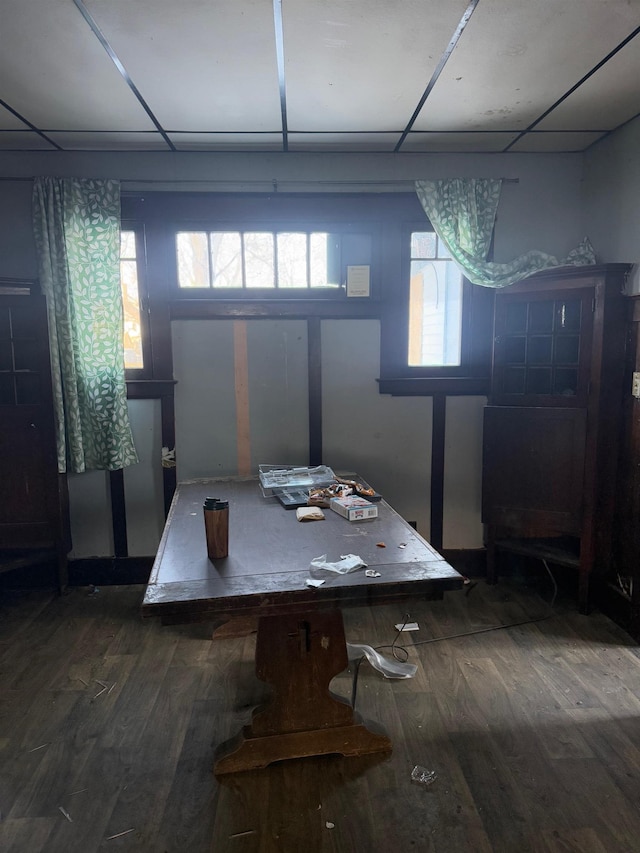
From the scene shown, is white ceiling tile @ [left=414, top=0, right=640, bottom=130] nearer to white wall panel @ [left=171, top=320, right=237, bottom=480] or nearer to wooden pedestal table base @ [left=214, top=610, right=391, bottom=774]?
white wall panel @ [left=171, top=320, right=237, bottom=480]

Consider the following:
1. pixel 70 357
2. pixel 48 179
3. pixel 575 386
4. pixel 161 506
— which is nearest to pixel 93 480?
pixel 161 506

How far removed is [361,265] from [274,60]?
1249mm

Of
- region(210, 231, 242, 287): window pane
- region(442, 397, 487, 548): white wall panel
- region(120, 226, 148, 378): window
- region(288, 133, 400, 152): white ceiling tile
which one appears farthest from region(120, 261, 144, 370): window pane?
region(442, 397, 487, 548): white wall panel

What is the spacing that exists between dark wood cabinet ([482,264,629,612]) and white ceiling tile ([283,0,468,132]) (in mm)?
1205

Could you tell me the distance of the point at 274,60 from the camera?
6.74ft

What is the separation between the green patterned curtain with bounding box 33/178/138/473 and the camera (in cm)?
287

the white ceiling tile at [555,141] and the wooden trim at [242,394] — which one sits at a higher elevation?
the white ceiling tile at [555,141]

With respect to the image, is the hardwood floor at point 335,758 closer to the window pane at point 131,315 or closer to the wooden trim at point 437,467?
the wooden trim at point 437,467

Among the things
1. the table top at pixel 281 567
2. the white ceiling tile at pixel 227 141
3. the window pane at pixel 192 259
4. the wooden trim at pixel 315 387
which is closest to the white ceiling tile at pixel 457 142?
the white ceiling tile at pixel 227 141

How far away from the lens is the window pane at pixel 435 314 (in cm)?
321

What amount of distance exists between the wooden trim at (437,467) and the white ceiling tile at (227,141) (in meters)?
1.72

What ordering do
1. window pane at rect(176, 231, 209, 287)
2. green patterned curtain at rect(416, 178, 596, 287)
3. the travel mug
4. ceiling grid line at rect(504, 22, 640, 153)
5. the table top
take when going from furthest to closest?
window pane at rect(176, 231, 209, 287) < green patterned curtain at rect(416, 178, 596, 287) < ceiling grid line at rect(504, 22, 640, 153) < the travel mug < the table top

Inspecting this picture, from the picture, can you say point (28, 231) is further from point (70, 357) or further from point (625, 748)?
point (625, 748)

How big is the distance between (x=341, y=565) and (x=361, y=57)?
1.90 m
